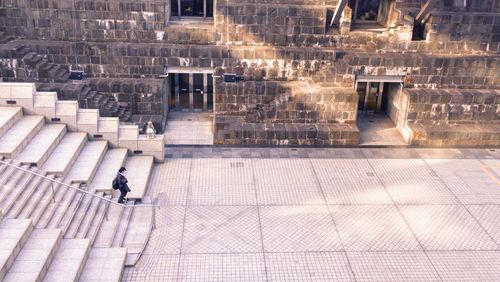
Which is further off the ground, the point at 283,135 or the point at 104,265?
the point at 283,135

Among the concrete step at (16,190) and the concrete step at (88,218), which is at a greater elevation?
the concrete step at (16,190)

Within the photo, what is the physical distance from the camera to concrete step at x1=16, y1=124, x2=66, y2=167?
602 inches

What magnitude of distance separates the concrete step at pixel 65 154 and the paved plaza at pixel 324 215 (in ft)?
9.82

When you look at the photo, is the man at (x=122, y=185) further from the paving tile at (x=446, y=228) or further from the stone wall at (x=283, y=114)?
the paving tile at (x=446, y=228)

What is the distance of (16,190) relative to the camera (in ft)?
45.0

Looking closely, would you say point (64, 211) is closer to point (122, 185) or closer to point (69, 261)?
point (122, 185)

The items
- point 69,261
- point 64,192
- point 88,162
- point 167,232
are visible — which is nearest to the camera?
point 69,261

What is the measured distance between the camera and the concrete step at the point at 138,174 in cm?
1627

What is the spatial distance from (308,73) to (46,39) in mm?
12647

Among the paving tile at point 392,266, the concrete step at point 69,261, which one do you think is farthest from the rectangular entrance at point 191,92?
the paving tile at point 392,266

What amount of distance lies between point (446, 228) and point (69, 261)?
11.8 metres

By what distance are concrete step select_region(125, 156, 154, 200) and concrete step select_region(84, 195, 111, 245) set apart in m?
1.17

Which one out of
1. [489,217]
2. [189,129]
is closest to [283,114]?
[189,129]

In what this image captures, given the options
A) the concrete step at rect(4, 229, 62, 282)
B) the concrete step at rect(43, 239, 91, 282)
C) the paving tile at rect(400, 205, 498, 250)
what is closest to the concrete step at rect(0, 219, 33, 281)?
the concrete step at rect(4, 229, 62, 282)
